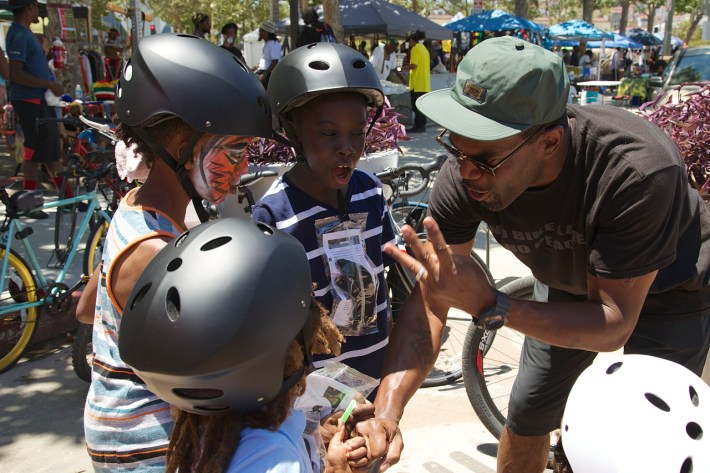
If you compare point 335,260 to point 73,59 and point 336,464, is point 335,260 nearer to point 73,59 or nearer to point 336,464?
point 336,464

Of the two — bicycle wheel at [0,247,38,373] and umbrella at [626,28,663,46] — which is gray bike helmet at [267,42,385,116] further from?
umbrella at [626,28,663,46]

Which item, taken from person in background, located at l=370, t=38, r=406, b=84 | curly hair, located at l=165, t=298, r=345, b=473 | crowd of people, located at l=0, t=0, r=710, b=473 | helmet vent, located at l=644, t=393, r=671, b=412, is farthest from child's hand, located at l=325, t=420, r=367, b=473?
person in background, located at l=370, t=38, r=406, b=84

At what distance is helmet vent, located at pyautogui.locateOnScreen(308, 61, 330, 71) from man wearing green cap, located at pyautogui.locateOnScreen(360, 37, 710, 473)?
1.72 feet

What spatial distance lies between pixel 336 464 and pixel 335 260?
0.92 metres

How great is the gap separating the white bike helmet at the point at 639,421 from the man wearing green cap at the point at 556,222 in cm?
41

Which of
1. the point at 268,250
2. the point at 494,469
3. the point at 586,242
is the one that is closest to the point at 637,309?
the point at 586,242

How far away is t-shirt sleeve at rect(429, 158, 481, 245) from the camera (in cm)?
279

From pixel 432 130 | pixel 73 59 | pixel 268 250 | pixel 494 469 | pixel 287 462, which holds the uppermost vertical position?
pixel 268 250

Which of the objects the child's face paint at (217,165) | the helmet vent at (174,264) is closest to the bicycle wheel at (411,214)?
the child's face paint at (217,165)

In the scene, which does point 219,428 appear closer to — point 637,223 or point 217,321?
point 217,321

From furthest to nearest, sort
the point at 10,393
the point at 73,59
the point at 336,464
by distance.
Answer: the point at 73,59, the point at 10,393, the point at 336,464

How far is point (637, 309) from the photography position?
2418mm

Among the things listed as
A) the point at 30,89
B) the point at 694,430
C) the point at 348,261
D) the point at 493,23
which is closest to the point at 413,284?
the point at 348,261

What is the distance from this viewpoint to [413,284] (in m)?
4.74
